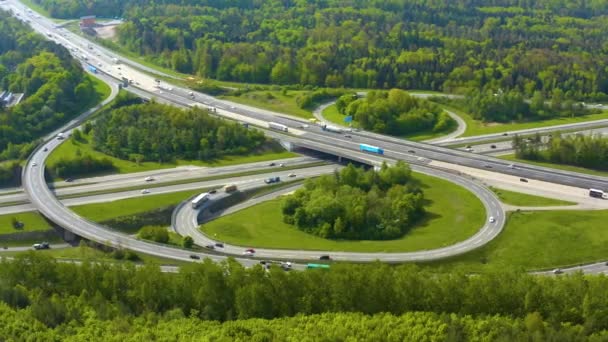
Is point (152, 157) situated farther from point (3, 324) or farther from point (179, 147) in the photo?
point (3, 324)

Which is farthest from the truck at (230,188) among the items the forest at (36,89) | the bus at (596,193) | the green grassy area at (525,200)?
the bus at (596,193)

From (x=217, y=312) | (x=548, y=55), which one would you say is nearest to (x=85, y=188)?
(x=217, y=312)

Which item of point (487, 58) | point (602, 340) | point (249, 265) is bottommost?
point (249, 265)

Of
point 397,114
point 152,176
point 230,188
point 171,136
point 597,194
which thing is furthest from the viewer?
point 397,114

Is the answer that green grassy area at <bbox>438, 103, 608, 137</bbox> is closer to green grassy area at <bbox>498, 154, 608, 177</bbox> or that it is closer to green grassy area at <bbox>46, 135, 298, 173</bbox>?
green grassy area at <bbox>498, 154, 608, 177</bbox>

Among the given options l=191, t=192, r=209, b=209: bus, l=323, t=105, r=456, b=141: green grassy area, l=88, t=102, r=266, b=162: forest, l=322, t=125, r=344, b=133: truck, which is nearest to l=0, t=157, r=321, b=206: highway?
l=88, t=102, r=266, b=162: forest

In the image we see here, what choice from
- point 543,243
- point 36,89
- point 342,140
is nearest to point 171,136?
point 342,140

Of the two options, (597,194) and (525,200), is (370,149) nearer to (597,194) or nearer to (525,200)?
(525,200)
